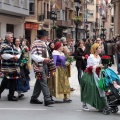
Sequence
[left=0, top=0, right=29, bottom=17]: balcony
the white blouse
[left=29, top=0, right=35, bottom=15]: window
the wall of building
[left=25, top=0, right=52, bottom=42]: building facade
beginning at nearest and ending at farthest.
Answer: the white blouse → [left=0, top=0, right=29, bottom=17]: balcony → the wall of building → [left=25, top=0, right=52, bottom=42]: building facade → [left=29, top=0, right=35, bottom=15]: window

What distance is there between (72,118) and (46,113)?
2.66 feet

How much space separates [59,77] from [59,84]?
7.3 inches

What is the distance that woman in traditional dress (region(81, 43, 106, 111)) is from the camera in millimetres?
9664

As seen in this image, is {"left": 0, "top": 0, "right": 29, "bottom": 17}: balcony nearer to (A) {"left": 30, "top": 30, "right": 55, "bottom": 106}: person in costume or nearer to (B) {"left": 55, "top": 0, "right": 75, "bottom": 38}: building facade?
(B) {"left": 55, "top": 0, "right": 75, "bottom": 38}: building facade

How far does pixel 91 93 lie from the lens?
384 inches

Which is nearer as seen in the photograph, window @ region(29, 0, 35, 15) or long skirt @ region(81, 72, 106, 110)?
long skirt @ region(81, 72, 106, 110)

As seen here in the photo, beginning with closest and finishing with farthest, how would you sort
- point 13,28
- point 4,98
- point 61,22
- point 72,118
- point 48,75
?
point 72,118, point 48,75, point 4,98, point 13,28, point 61,22

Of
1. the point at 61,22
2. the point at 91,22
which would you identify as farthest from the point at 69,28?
the point at 91,22

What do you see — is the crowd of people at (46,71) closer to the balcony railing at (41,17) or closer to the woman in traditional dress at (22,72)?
the woman in traditional dress at (22,72)

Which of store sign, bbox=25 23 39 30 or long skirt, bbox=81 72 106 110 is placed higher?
store sign, bbox=25 23 39 30

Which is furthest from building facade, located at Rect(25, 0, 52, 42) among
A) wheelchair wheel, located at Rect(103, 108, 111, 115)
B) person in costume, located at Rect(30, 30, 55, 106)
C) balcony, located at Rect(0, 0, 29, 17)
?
wheelchair wheel, located at Rect(103, 108, 111, 115)

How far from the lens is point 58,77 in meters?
11.3

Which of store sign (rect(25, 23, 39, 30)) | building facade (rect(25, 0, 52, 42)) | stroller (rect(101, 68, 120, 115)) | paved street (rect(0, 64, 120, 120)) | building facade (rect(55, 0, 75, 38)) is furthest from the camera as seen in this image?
building facade (rect(55, 0, 75, 38))

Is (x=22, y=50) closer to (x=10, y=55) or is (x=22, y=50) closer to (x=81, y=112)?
(x=10, y=55)
